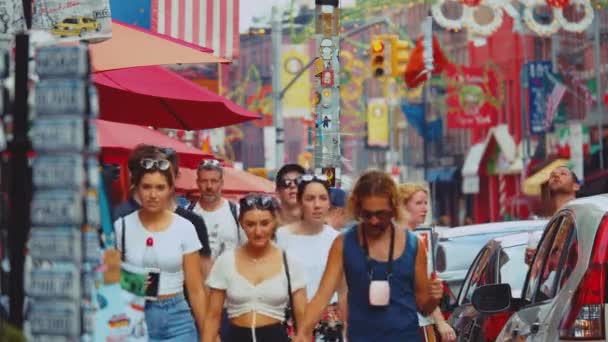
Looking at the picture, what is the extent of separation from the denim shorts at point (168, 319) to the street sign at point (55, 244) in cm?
285

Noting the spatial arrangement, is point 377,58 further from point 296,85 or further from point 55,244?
point 296,85

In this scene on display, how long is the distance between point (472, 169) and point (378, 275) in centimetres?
6859

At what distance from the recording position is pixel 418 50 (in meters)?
40.9

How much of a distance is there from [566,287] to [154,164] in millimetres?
2595

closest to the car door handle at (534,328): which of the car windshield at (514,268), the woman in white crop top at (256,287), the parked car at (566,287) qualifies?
the parked car at (566,287)

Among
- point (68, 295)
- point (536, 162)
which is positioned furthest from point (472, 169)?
A: point (68, 295)

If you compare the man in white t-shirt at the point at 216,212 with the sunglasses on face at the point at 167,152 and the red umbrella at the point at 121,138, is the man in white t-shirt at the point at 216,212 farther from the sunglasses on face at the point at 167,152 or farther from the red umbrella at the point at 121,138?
the sunglasses on face at the point at 167,152

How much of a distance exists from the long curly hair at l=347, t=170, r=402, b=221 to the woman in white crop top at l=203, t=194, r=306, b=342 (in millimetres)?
769

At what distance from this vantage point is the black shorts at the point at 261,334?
31.6 feet

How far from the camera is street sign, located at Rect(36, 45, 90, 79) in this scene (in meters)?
6.67

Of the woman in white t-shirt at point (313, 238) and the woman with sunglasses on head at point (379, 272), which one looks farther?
the woman in white t-shirt at point (313, 238)

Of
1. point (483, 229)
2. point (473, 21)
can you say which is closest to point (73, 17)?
point (483, 229)

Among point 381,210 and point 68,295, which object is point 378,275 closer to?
point 381,210

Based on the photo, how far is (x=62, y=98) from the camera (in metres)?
6.64
